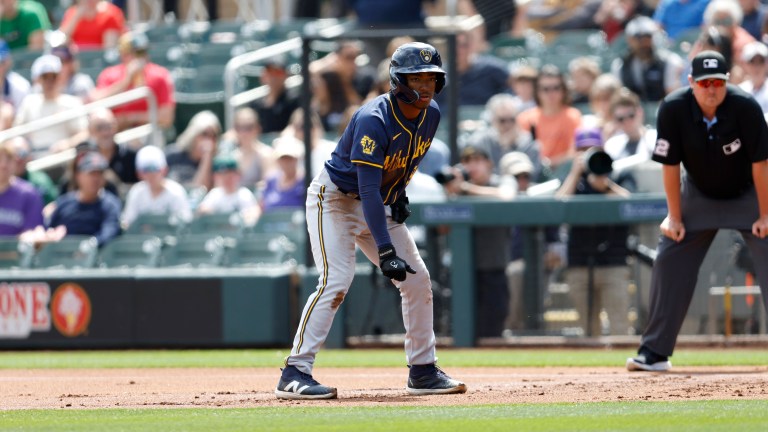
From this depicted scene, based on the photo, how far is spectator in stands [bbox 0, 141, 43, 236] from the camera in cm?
1397

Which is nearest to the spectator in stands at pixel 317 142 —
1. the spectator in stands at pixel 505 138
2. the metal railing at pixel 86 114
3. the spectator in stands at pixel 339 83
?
the spectator in stands at pixel 339 83

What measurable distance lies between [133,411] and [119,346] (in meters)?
6.06

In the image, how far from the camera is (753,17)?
14.8m

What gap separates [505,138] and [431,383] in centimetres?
571

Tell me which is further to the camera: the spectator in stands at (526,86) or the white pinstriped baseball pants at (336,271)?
the spectator in stands at (526,86)

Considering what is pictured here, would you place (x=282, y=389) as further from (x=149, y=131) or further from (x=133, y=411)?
(x=149, y=131)

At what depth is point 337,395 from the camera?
793 cm

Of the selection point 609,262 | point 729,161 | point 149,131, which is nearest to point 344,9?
point 149,131

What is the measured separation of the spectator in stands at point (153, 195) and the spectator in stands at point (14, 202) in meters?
0.87

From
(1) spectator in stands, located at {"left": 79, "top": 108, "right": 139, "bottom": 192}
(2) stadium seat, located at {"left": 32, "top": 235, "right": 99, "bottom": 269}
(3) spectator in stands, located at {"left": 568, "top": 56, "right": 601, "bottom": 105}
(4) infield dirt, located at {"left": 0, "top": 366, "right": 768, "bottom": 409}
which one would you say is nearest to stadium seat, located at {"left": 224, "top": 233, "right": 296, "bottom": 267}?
(2) stadium seat, located at {"left": 32, "top": 235, "right": 99, "bottom": 269}

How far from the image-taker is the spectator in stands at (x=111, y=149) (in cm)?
1485

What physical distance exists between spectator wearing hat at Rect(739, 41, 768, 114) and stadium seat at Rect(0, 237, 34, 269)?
22.2ft

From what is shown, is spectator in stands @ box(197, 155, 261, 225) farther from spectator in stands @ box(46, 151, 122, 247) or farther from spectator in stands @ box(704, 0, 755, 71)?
spectator in stands @ box(704, 0, 755, 71)

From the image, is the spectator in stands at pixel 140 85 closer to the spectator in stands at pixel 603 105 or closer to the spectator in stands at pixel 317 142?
the spectator in stands at pixel 317 142
